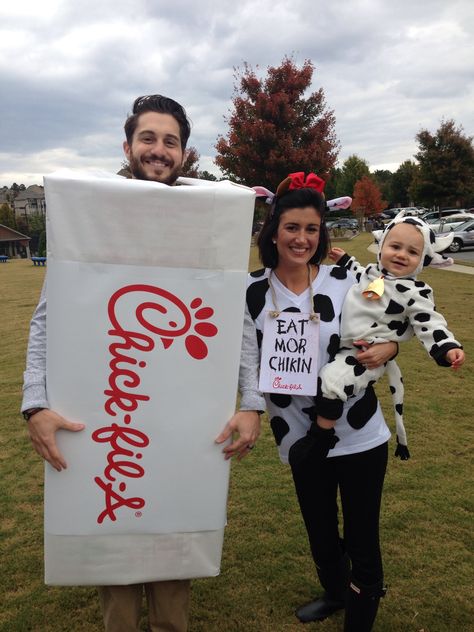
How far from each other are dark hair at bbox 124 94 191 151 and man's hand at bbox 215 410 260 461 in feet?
3.22

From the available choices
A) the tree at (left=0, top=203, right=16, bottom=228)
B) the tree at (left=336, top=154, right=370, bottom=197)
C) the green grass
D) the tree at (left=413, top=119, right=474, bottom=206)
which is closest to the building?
the tree at (left=0, top=203, right=16, bottom=228)

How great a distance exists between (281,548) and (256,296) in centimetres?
158

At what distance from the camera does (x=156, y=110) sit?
179 centimetres

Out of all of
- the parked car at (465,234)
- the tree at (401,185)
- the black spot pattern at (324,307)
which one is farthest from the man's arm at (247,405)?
the tree at (401,185)

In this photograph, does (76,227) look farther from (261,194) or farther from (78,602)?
(78,602)

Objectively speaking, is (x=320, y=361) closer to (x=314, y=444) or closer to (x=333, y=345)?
(x=333, y=345)

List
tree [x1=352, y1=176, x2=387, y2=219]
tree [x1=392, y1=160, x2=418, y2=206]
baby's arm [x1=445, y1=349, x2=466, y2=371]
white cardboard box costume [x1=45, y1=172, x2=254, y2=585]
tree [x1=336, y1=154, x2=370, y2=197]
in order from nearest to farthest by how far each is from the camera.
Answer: white cardboard box costume [x1=45, y1=172, x2=254, y2=585]
baby's arm [x1=445, y1=349, x2=466, y2=371]
tree [x1=352, y1=176, x2=387, y2=219]
tree [x1=336, y1=154, x2=370, y2=197]
tree [x1=392, y1=160, x2=418, y2=206]

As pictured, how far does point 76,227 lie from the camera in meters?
1.54

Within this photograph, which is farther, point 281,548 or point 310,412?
point 281,548

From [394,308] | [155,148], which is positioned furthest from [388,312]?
[155,148]

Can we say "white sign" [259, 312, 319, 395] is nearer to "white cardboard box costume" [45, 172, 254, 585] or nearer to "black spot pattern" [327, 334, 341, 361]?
"black spot pattern" [327, 334, 341, 361]

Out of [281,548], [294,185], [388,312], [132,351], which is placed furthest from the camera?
[281,548]

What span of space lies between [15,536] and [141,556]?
1602mm

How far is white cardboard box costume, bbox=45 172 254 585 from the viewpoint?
155 cm
